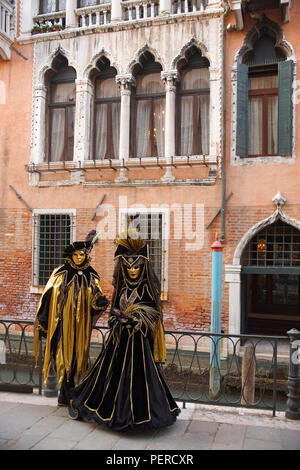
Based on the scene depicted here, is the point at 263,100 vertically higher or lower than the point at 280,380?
higher

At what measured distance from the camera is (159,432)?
4.02 metres

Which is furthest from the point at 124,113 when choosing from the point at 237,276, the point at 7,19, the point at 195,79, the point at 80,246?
the point at 80,246

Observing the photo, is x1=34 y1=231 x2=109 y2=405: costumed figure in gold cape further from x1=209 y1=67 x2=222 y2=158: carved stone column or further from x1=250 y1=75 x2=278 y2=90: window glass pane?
x1=250 y1=75 x2=278 y2=90: window glass pane

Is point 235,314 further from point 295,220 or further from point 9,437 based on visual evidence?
point 9,437

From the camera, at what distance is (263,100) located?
9.76 meters

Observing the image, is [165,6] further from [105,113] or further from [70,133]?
[70,133]

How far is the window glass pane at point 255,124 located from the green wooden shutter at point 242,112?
37cm

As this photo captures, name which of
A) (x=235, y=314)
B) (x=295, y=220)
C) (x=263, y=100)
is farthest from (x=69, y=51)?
(x=235, y=314)

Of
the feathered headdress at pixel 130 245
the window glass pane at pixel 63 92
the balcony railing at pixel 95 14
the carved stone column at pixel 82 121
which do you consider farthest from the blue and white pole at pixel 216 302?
the balcony railing at pixel 95 14

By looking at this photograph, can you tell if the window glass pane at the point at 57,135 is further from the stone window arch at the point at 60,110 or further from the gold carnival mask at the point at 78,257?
the gold carnival mask at the point at 78,257

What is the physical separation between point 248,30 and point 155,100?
255 centimetres

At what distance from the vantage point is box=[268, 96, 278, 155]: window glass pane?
9.68m

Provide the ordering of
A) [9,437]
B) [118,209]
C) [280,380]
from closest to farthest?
[9,437], [280,380], [118,209]

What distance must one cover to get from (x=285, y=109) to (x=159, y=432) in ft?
23.9
